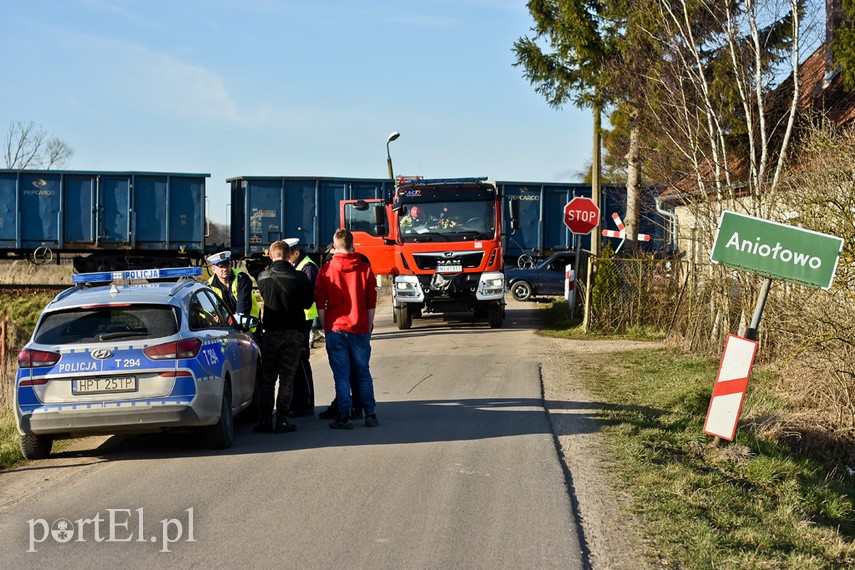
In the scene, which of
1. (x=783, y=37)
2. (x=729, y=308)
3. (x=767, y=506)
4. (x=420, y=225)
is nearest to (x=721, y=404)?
(x=767, y=506)

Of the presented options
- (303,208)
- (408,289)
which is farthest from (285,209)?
(408,289)

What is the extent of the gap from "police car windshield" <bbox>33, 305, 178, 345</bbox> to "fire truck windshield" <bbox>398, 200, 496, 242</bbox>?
12.9 m

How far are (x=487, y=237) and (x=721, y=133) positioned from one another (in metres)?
5.69

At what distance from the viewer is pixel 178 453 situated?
29.0 feet

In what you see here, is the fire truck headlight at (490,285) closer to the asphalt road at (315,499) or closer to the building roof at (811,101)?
the building roof at (811,101)

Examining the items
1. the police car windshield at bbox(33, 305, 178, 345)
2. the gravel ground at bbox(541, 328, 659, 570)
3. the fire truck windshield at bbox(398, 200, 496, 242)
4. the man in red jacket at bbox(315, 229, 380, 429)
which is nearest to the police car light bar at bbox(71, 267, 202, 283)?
the police car windshield at bbox(33, 305, 178, 345)

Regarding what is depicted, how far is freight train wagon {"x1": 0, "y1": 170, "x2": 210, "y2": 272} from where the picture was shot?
31.2 meters

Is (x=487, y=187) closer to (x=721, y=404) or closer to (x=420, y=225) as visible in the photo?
(x=420, y=225)

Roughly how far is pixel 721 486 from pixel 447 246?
13.8 metres

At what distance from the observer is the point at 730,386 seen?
859 cm

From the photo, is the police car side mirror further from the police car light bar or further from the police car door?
the police car light bar

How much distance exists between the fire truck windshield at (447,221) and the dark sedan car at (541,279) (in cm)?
907

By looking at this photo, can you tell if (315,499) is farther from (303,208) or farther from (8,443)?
(303,208)

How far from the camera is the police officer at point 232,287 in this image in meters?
11.0
